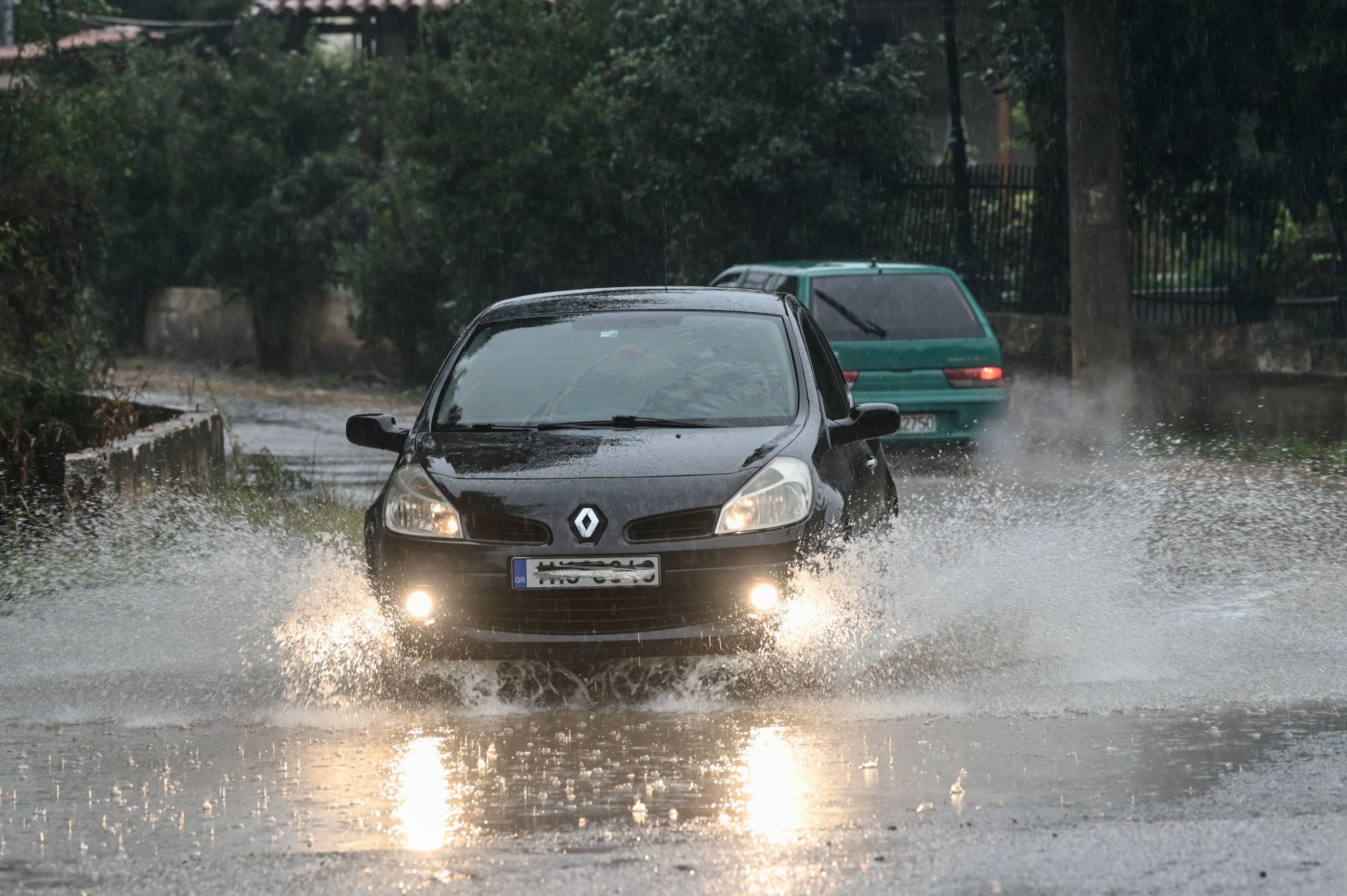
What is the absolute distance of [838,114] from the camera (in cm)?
2198

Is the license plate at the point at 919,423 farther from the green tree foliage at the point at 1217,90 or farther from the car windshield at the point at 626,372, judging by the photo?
the car windshield at the point at 626,372

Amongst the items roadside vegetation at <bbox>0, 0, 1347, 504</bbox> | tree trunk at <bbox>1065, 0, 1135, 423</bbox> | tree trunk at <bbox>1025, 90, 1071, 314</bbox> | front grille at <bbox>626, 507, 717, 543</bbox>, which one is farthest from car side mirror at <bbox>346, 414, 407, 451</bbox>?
tree trunk at <bbox>1025, 90, 1071, 314</bbox>

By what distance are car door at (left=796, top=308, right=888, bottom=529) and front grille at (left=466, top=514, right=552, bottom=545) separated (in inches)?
43.3

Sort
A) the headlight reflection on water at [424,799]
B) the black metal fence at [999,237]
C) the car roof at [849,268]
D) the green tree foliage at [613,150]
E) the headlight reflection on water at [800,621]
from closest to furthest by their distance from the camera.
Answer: the headlight reflection on water at [424,799] < the headlight reflection on water at [800,621] < the car roof at [849,268] < the black metal fence at [999,237] < the green tree foliage at [613,150]

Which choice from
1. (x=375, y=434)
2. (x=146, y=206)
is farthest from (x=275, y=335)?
(x=375, y=434)

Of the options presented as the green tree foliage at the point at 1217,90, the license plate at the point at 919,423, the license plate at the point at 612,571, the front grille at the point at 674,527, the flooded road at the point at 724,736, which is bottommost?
the license plate at the point at 919,423

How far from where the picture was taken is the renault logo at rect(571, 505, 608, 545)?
6641 mm

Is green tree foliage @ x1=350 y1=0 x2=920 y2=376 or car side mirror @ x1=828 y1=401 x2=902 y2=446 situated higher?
green tree foliage @ x1=350 y1=0 x2=920 y2=376

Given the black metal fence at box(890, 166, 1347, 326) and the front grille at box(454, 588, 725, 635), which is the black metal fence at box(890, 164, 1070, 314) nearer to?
the black metal fence at box(890, 166, 1347, 326)

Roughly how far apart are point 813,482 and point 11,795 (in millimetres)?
2938

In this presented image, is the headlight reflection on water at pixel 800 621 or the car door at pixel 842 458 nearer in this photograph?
the headlight reflection on water at pixel 800 621

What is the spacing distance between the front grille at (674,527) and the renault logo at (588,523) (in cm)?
10

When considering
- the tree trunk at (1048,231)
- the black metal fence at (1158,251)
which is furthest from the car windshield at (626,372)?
the tree trunk at (1048,231)

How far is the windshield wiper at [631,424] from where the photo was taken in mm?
7363
